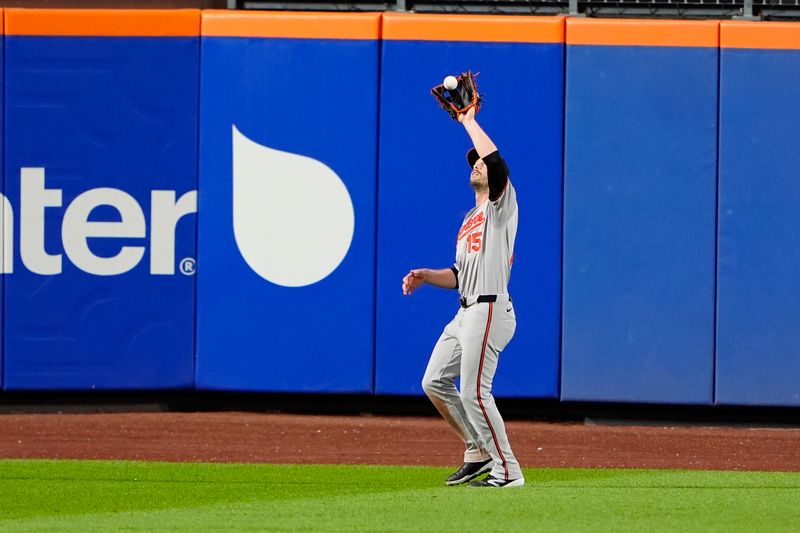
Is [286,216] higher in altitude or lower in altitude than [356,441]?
higher

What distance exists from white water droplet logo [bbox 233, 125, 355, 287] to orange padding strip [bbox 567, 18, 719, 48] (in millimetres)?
2295

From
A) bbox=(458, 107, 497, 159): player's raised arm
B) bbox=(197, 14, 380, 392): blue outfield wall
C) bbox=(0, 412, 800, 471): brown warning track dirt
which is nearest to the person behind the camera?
bbox=(458, 107, 497, 159): player's raised arm

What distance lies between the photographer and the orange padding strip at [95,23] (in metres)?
10.8

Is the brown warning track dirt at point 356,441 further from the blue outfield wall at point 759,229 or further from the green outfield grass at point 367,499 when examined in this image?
the green outfield grass at point 367,499

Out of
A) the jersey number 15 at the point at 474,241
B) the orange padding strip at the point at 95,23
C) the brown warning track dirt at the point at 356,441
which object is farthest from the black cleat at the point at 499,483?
the orange padding strip at the point at 95,23

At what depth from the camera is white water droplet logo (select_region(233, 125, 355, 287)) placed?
35.8 ft

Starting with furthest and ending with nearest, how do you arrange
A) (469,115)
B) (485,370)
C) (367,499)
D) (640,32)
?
(640,32) < (485,370) < (469,115) < (367,499)

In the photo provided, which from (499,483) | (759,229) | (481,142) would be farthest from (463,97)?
(759,229)

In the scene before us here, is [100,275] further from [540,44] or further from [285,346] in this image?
[540,44]

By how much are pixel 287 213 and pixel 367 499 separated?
4.79m

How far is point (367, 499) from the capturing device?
6.52 meters

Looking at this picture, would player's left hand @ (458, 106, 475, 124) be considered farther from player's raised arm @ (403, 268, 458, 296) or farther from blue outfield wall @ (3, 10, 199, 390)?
blue outfield wall @ (3, 10, 199, 390)

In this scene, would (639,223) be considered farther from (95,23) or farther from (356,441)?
(95,23)

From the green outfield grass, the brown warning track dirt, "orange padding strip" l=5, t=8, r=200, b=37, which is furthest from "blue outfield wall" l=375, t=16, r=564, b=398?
the green outfield grass
